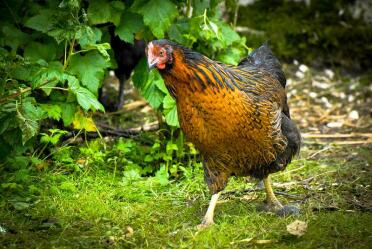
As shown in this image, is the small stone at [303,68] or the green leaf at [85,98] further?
the small stone at [303,68]

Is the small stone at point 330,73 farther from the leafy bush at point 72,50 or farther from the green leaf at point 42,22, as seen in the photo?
the green leaf at point 42,22

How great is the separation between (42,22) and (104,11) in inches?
18.1

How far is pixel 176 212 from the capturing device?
438cm

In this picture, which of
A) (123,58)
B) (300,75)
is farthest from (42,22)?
(300,75)

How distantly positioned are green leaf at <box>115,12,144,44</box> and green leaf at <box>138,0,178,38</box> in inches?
8.5

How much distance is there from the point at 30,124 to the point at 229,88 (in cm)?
129

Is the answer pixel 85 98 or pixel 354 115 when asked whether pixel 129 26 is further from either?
pixel 354 115

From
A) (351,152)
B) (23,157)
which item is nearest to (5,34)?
(23,157)

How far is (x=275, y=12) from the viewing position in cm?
842

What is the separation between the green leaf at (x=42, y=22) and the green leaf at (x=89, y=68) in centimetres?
31

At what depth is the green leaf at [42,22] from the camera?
447 centimetres

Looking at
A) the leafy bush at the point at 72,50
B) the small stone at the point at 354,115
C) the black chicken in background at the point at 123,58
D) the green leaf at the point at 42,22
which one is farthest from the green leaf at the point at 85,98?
the small stone at the point at 354,115

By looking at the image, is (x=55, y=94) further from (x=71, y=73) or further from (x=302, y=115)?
(x=302, y=115)

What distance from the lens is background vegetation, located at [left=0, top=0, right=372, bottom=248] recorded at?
3924 millimetres
